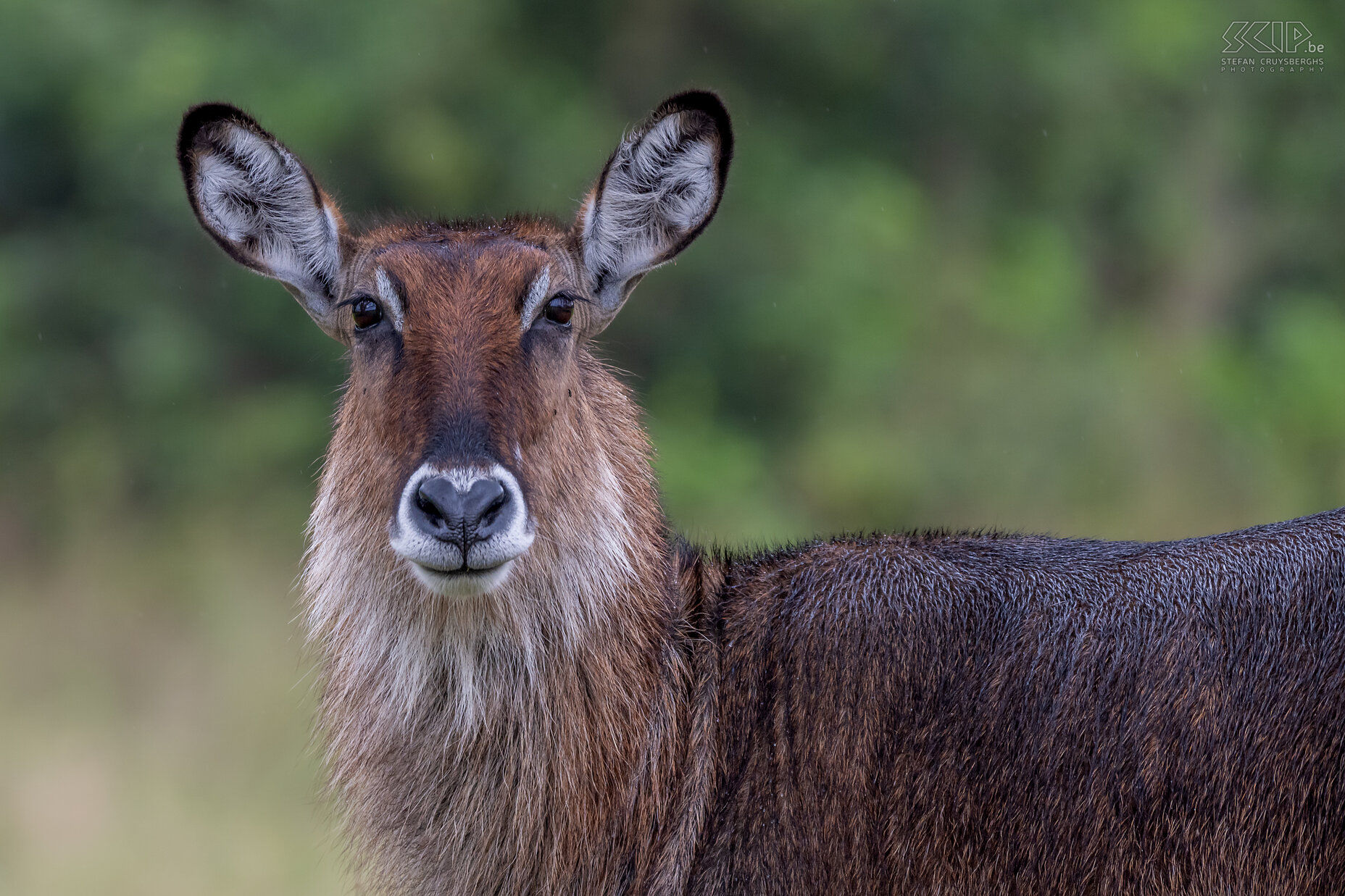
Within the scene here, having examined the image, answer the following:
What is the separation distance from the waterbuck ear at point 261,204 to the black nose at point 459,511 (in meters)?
1.04

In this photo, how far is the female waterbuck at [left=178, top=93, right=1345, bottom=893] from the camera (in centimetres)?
326

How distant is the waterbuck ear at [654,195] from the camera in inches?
159

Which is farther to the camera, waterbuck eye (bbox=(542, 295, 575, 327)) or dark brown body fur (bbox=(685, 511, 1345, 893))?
waterbuck eye (bbox=(542, 295, 575, 327))

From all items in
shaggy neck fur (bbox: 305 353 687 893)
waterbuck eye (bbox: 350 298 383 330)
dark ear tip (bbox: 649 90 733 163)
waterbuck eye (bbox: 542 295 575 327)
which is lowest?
shaggy neck fur (bbox: 305 353 687 893)

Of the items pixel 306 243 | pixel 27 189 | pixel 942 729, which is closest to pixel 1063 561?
pixel 942 729

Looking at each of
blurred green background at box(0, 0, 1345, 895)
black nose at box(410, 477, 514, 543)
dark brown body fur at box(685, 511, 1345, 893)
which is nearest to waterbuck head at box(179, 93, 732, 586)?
black nose at box(410, 477, 514, 543)

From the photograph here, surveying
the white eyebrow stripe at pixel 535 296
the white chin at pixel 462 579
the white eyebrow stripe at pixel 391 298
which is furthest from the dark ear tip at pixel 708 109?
the white chin at pixel 462 579

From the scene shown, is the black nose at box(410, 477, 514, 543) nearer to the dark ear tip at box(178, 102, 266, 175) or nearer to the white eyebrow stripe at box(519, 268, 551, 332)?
the white eyebrow stripe at box(519, 268, 551, 332)

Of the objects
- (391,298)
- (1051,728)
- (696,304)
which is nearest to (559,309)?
(391,298)

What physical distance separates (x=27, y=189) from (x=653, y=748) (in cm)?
888

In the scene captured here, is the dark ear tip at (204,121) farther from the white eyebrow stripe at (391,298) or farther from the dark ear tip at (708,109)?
the dark ear tip at (708,109)

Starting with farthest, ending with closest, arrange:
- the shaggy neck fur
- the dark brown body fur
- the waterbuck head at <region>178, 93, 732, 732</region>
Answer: the shaggy neck fur < the waterbuck head at <region>178, 93, 732, 732</region> < the dark brown body fur

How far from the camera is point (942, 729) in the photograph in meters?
3.44

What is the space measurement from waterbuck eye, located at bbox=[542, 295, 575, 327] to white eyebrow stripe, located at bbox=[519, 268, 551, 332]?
0.03m
